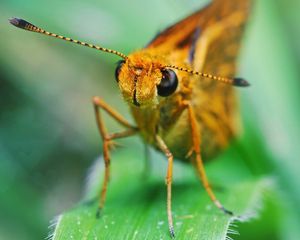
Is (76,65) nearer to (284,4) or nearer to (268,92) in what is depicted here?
(268,92)

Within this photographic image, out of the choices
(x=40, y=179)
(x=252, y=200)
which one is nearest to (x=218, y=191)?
(x=252, y=200)

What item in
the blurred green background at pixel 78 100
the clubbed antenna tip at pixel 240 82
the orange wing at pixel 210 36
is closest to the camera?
the clubbed antenna tip at pixel 240 82

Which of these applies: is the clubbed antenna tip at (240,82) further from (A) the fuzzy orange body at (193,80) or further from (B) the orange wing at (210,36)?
(B) the orange wing at (210,36)

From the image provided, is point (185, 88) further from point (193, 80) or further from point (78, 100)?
point (78, 100)

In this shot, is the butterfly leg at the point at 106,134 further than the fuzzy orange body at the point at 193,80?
Yes

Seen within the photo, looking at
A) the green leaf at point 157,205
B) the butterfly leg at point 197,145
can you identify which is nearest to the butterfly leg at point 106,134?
the green leaf at point 157,205

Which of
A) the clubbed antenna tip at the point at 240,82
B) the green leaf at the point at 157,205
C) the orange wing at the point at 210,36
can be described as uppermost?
the orange wing at the point at 210,36
